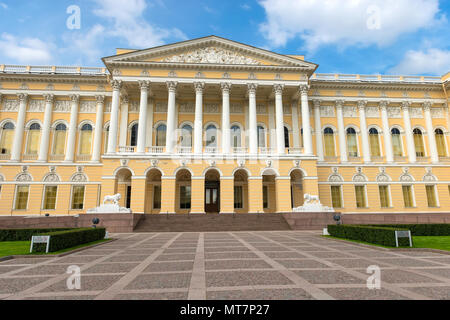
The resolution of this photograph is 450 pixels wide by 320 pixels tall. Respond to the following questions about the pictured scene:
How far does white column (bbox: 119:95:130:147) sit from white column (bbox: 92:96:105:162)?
96.8 inches

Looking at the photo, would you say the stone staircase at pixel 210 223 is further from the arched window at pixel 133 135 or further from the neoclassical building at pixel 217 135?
the arched window at pixel 133 135

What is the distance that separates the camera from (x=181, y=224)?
2242cm

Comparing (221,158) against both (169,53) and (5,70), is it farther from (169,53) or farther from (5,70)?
(5,70)

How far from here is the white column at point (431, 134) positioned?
1247 inches

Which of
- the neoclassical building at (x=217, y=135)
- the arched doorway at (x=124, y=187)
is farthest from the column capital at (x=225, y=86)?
the arched doorway at (x=124, y=187)

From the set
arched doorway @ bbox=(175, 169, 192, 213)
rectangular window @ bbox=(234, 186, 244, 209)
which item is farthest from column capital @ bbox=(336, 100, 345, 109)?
arched doorway @ bbox=(175, 169, 192, 213)

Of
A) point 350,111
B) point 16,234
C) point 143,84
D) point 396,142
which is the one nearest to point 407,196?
point 396,142

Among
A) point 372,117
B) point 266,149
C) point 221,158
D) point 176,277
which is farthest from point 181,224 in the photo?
point 372,117

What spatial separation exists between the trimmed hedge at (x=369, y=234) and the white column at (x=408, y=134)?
21.9 m

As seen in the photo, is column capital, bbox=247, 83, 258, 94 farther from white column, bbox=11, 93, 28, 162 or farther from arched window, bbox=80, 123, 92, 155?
white column, bbox=11, 93, 28, 162

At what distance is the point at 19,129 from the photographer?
29.5 m

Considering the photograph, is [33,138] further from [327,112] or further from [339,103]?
[339,103]

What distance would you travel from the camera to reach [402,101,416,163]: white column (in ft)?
103

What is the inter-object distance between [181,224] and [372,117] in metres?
25.8
